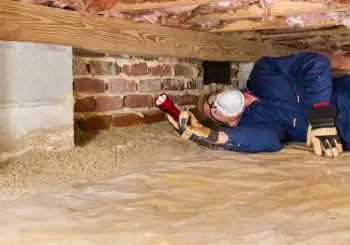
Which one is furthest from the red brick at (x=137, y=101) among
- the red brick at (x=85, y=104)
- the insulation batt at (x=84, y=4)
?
the insulation batt at (x=84, y=4)

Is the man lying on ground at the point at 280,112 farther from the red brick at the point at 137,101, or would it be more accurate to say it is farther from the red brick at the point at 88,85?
the red brick at the point at 88,85

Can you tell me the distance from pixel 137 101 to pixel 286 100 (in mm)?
755

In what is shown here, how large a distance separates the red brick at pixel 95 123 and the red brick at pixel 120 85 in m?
0.14

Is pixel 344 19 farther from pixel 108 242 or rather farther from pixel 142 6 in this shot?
pixel 108 242

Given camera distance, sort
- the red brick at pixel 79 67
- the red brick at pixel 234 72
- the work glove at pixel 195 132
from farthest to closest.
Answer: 1. the red brick at pixel 234 72
2. the work glove at pixel 195 132
3. the red brick at pixel 79 67

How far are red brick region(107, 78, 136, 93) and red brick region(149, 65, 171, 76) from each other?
16 cm

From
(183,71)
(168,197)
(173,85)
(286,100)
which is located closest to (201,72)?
(183,71)

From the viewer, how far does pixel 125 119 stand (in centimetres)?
214

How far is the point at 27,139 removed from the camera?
5.08 feet

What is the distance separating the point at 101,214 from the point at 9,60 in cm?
68

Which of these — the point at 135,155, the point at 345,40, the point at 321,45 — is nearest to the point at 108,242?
the point at 135,155

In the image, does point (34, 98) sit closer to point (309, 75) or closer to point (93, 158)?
point (93, 158)

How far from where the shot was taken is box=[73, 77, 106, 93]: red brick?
1882 millimetres

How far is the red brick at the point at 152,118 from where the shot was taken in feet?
7.42
